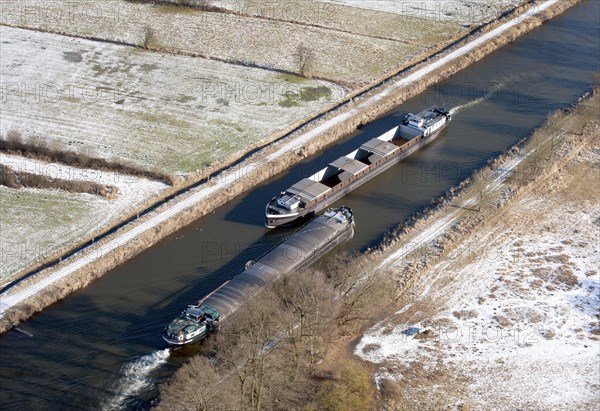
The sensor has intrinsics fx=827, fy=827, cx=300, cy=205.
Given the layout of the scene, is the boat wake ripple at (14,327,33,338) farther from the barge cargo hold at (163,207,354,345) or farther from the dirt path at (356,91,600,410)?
the dirt path at (356,91,600,410)

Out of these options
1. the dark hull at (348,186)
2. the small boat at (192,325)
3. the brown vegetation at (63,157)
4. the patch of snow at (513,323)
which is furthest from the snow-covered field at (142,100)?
the patch of snow at (513,323)

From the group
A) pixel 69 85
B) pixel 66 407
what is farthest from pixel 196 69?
pixel 66 407

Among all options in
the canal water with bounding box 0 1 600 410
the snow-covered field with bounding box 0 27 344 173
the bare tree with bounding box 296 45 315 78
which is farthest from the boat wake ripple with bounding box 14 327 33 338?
the bare tree with bounding box 296 45 315 78

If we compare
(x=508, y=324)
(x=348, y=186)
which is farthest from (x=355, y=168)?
(x=508, y=324)

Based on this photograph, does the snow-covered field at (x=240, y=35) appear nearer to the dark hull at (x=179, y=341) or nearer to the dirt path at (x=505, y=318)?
the dirt path at (x=505, y=318)

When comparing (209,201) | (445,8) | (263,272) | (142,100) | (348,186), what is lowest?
(263,272)

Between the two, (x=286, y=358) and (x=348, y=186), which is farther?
(x=348, y=186)

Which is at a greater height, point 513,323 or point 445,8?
point 445,8

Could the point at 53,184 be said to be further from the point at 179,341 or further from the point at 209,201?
the point at 179,341
